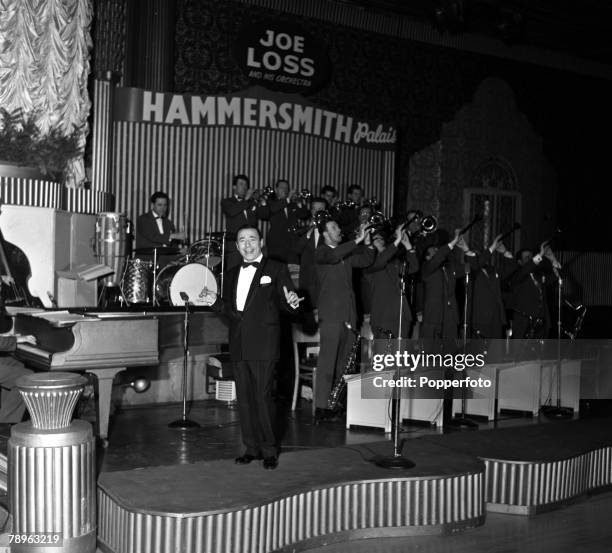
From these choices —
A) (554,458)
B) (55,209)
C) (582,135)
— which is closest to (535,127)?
(582,135)

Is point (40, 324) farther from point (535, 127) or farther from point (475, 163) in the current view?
point (535, 127)

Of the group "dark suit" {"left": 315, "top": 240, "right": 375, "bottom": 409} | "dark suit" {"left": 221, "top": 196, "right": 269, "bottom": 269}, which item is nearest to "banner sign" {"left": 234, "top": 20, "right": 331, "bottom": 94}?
"dark suit" {"left": 221, "top": 196, "right": 269, "bottom": 269}

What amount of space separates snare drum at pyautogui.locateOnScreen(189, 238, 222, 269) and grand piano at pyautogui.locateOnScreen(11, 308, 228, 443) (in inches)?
90.3

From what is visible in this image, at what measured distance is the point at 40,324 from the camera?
15.9 ft

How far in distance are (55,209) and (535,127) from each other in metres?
8.34

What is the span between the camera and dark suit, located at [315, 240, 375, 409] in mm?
5980

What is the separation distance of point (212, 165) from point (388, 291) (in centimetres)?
421

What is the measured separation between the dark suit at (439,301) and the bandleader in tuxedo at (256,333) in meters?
2.90

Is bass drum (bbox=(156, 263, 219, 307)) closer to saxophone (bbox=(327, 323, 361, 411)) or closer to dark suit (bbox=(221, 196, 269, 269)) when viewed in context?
saxophone (bbox=(327, 323, 361, 411))

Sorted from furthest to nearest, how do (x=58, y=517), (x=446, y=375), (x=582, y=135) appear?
(x=582, y=135) < (x=446, y=375) < (x=58, y=517)

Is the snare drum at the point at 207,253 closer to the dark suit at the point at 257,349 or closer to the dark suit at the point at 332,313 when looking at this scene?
the dark suit at the point at 332,313

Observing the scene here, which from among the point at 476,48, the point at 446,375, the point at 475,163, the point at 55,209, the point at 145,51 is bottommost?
the point at 446,375

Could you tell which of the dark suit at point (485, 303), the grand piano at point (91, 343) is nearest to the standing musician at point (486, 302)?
the dark suit at point (485, 303)

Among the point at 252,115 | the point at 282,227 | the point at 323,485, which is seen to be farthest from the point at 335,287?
the point at 252,115
